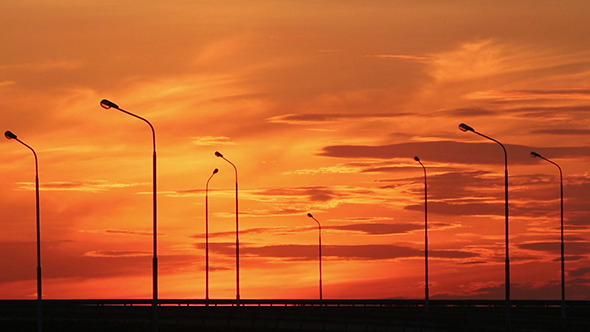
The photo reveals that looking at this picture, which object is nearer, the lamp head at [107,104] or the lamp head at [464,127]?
the lamp head at [107,104]

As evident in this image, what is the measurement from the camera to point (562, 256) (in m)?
72.6

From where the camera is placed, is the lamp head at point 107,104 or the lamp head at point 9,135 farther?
the lamp head at point 9,135

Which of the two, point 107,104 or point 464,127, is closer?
point 107,104

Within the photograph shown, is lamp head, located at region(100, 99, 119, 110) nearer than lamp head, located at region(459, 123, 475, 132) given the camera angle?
Yes

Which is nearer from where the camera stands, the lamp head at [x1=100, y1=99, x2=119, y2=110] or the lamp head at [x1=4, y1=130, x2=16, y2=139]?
the lamp head at [x1=100, y1=99, x2=119, y2=110]

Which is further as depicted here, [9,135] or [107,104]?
[9,135]
